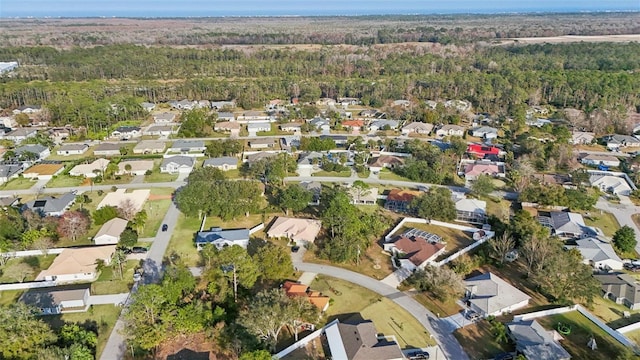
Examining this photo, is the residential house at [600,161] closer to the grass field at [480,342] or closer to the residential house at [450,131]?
the residential house at [450,131]

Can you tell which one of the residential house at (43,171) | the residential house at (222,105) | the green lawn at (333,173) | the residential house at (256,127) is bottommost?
the green lawn at (333,173)

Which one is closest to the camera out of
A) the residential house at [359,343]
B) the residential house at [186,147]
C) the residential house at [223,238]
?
the residential house at [359,343]

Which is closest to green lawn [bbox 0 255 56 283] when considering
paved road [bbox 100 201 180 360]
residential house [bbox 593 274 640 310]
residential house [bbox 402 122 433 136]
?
paved road [bbox 100 201 180 360]

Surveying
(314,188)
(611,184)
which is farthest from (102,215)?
(611,184)

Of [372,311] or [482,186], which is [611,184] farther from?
[372,311]

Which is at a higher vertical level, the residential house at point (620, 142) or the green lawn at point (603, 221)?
the residential house at point (620, 142)

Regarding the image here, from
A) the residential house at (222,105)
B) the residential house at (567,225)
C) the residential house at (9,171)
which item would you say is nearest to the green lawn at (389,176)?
the residential house at (567,225)

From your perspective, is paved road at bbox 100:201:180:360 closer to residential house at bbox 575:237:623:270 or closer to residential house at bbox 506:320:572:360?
residential house at bbox 506:320:572:360
